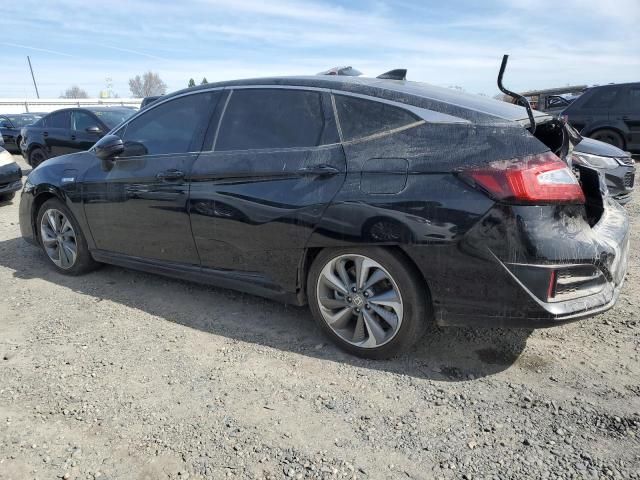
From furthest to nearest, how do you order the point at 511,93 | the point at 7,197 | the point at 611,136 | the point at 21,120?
the point at 21,120 → the point at 611,136 → the point at 7,197 → the point at 511,93

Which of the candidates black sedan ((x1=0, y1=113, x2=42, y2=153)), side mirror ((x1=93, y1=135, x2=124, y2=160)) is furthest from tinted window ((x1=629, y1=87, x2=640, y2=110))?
black sedan ((x1=0, y1=113, x2=42, y2=153))

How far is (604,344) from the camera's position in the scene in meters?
3.08

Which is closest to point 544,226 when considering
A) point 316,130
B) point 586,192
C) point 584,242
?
point 584,242

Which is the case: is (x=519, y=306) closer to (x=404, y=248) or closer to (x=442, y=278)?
(x=442, y=278)

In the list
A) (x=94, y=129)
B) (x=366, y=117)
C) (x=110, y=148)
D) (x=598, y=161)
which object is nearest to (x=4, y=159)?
(x=94, y=129)

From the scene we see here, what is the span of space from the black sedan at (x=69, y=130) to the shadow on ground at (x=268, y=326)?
18.2ft

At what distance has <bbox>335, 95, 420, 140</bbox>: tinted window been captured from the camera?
2762 millimetres

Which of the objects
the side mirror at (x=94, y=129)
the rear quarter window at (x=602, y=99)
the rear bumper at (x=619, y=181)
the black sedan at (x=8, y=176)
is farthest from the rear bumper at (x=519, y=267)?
the rear quarter window at (x=602, y=99)

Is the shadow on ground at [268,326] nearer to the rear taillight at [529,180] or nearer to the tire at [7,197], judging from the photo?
the rear taillight at [529,180]

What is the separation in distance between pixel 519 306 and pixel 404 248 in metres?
0.64

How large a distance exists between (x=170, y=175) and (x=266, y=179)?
0.87 meters

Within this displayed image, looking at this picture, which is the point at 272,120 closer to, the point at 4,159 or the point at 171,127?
the point at 171,127

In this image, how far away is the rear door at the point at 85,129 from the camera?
31.2ft

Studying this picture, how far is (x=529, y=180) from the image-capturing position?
94.7 inches
